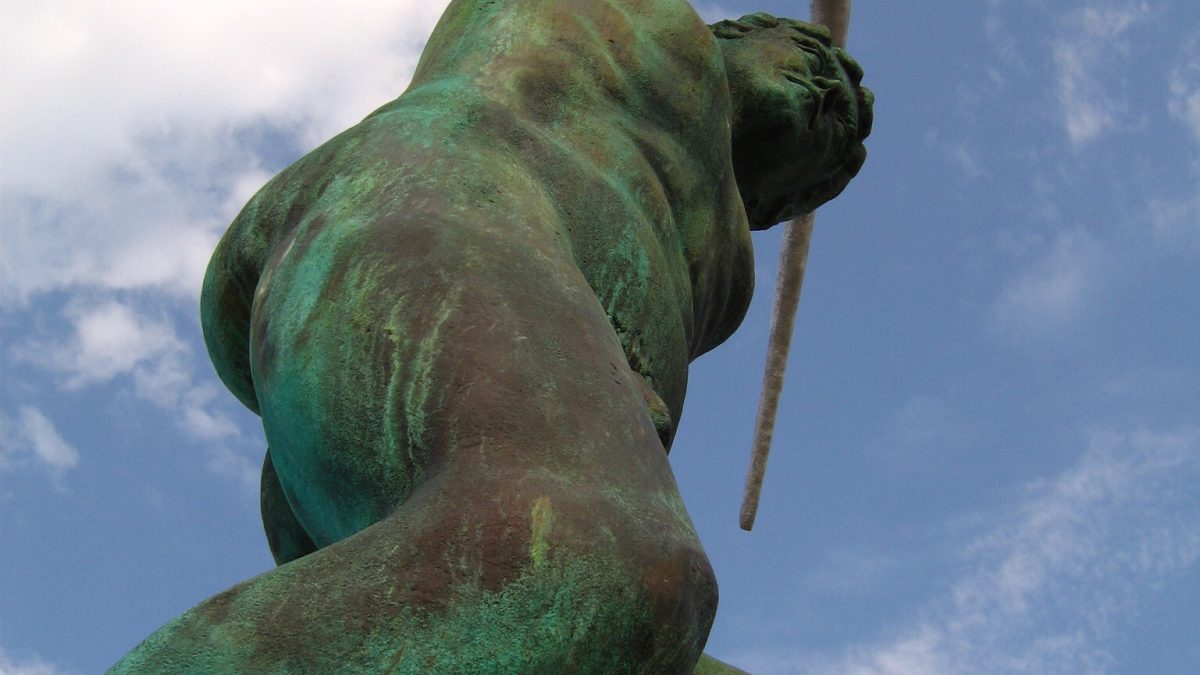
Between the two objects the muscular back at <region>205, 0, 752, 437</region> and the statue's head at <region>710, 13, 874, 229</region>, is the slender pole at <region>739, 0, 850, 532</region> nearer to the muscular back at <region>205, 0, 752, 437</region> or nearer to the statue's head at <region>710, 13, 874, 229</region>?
the statue's head at <region>710, 13, 874, 229</region>

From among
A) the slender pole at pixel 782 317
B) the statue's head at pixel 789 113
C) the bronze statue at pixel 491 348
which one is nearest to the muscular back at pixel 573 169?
the bronze statue at pixel 491 348

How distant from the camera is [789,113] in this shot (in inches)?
216

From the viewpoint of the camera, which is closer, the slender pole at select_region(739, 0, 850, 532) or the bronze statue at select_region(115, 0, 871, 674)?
the bronze statue at select_region(115, 0, 871, 674)

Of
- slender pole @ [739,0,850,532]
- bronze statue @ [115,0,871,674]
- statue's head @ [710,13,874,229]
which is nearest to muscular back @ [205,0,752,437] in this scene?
bronze statue @ [115,0,871,674]

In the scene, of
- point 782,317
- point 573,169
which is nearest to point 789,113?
point 573,169

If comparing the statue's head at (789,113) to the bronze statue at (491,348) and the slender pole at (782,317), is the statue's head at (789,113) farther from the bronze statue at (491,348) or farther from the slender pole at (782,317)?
the slender pole at (782,317)

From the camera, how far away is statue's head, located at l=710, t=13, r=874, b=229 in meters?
5.46

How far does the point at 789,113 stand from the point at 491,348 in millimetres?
2409

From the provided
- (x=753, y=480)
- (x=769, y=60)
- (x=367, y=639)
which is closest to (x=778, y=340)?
(x=753, y=480)

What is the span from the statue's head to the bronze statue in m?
0.17

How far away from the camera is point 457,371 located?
3.24 meters

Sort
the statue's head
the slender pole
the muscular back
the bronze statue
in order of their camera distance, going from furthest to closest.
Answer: the slender pole < the statue's head < the muscular back < the bronze statue

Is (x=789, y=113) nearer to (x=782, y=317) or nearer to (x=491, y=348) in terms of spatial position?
(x=491, y=348)

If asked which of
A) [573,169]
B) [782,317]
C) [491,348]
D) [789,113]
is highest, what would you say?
[782,317]
